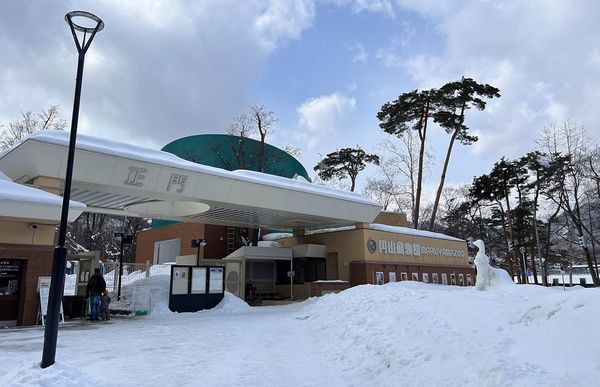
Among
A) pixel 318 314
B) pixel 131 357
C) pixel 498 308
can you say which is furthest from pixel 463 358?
pixel 318 314

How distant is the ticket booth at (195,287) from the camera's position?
21906mm

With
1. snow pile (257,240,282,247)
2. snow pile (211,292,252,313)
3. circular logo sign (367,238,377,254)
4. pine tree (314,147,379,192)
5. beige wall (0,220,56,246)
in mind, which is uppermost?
pine tree (314,147,379,192)

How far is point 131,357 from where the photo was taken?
31.0 ft

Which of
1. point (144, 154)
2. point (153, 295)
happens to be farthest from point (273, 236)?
point (144, 154)

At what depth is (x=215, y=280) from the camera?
23.3 m

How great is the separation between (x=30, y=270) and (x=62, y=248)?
10.9 m

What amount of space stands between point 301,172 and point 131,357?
39.6 metres

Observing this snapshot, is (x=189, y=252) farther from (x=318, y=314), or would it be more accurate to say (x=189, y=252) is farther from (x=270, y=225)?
(x=318, y=314)

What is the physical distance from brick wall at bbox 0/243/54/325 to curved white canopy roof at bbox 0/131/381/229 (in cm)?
294

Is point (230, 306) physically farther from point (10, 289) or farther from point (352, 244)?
point (352, 244)

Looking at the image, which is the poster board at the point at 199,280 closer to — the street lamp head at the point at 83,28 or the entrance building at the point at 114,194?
the entrance building at the point at 114,194

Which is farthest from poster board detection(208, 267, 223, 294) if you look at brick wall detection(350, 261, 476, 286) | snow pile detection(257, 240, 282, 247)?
snow pile detection(257, 240, 282, 247)

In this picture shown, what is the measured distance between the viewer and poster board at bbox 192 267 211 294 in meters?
22.6

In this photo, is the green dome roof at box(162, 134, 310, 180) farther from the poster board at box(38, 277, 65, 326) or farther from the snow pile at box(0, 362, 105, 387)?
the snow pile at box(0, 362, 105, 387)
